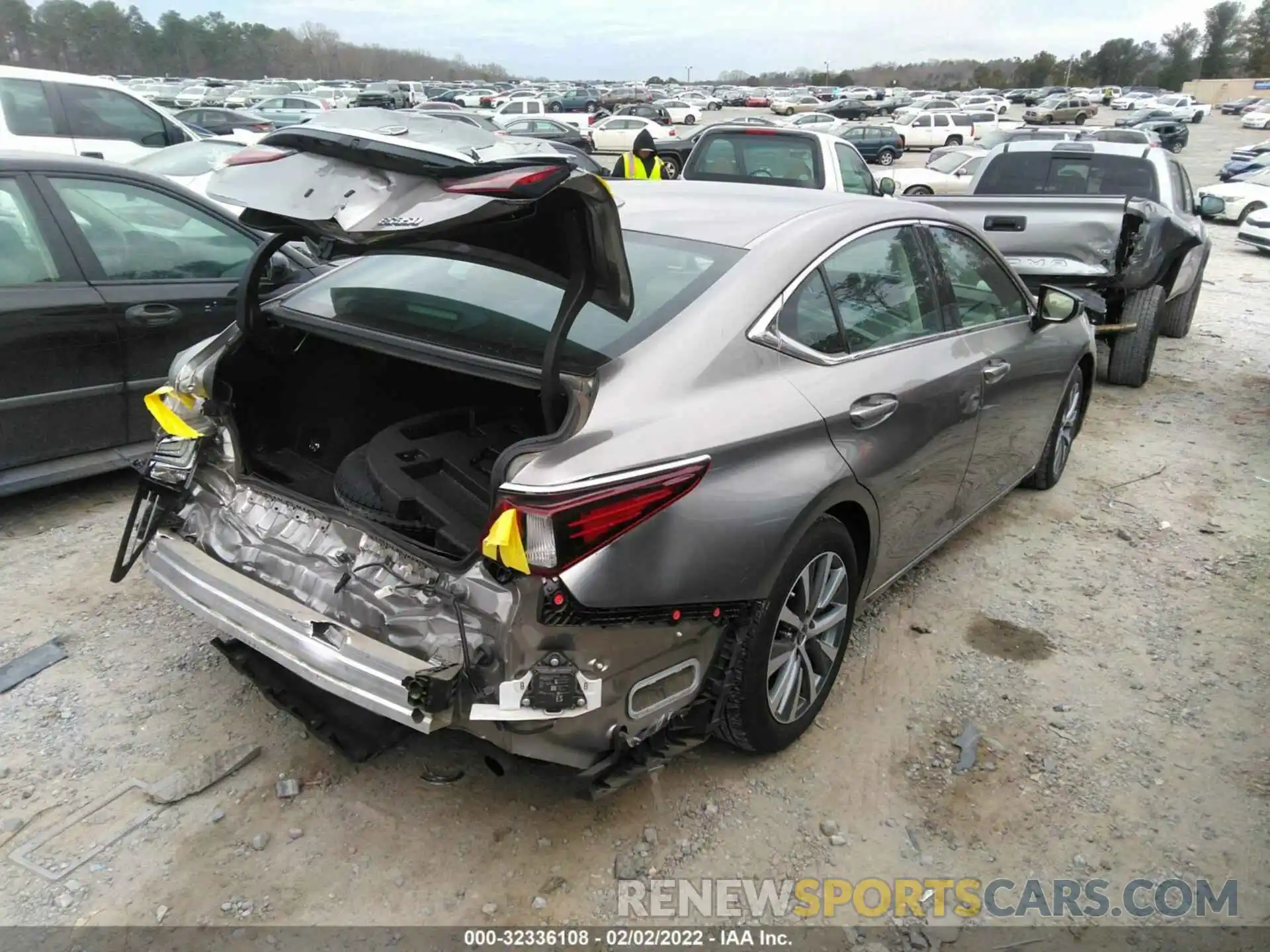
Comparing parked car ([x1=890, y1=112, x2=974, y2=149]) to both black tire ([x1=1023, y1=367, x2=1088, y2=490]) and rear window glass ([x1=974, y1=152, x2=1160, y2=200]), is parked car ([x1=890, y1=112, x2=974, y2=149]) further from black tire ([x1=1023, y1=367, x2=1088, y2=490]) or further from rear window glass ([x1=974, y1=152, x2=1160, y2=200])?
black tire ([x1=1023, y1=367, x2=1088, y2=490])

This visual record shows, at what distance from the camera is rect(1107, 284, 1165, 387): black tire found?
22.4ft

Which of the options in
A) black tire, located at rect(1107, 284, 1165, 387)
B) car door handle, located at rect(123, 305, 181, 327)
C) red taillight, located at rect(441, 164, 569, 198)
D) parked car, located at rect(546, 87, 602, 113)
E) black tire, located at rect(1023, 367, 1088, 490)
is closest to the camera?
red taillight, located at rect(441, 164, 569, 198)

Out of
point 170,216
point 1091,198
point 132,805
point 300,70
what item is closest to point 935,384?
point 132,805

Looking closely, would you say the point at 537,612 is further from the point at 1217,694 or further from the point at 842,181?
the point at 842,181

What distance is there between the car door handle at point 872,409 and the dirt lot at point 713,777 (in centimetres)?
103

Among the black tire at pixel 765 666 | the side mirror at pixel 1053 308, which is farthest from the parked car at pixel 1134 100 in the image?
the black tire at pixel 765 666

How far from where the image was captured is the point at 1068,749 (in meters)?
3.01

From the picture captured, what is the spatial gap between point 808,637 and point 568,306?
1277 millimetres

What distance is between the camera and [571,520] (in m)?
2.04

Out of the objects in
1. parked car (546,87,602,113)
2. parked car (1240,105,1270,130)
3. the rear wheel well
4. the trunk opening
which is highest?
the trunk opening

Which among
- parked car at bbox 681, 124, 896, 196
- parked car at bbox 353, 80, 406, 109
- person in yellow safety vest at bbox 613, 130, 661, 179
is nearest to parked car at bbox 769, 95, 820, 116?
parked car at bbox 353, 80, 406, 109

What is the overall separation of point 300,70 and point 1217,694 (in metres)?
117

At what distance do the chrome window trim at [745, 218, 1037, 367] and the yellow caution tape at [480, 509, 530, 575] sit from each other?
924 millimetres

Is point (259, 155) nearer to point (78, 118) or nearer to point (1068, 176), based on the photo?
point (1068, 176)
